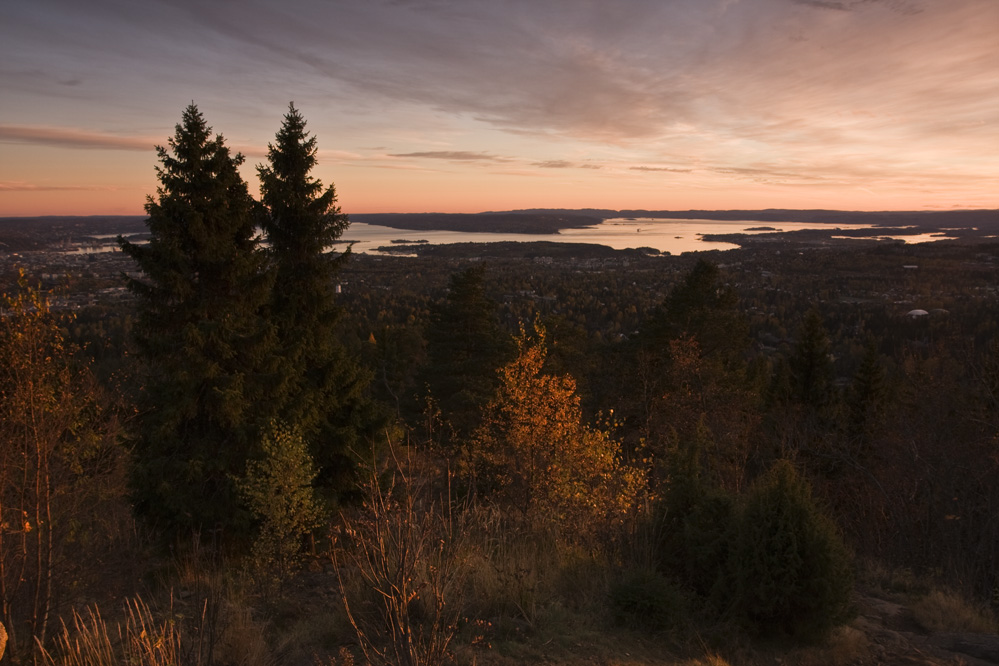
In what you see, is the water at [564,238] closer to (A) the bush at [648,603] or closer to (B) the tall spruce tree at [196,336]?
(B) the tall spruce tree at [196,336]

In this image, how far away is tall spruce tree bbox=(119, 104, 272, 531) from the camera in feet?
34.6

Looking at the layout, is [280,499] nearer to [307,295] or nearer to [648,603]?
[307,295]

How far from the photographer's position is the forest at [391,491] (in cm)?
580

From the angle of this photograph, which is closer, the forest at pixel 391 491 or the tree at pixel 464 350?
the forest at pixel 391 491

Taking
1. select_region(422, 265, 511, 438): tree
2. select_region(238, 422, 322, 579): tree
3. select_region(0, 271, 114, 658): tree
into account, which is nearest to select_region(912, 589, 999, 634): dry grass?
select_region(238, 422, 322, 579): tree

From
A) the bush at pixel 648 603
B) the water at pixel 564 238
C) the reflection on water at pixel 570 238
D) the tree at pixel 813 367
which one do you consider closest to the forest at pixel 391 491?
the bush at pixel 648 603

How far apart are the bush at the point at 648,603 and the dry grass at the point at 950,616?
3241 millimetres

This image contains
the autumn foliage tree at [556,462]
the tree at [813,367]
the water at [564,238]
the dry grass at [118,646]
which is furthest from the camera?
the water at [564,238]

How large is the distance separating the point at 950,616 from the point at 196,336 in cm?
1214

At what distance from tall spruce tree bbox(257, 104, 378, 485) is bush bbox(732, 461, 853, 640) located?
346 inches

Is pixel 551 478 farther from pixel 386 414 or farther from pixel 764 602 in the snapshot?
pixel 764 602

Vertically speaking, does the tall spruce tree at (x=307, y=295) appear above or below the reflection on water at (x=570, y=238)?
below

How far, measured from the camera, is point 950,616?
22.8 feet

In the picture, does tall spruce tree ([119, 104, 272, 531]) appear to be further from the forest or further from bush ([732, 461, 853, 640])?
bush ([732, 461, 853, 640])
